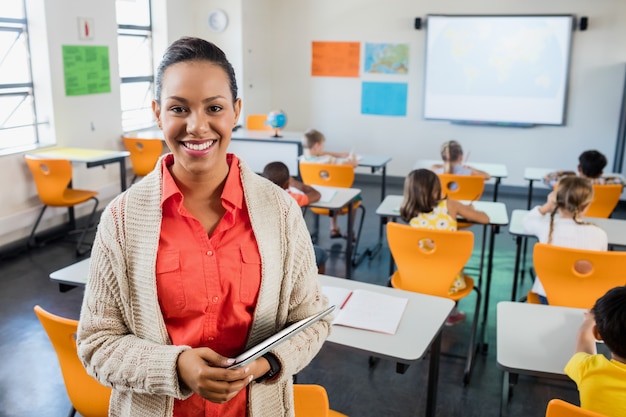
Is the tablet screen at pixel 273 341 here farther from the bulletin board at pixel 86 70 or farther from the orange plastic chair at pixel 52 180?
the bulletin board at pixel 86 70

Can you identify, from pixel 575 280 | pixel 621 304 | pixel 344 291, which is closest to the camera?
pixel 621 304

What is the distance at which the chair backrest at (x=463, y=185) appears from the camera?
178 inches

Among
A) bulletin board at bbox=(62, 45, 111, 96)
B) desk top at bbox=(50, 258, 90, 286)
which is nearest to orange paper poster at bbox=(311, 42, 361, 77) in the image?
bulletin board at bbox=(62, 45, 111, 96)

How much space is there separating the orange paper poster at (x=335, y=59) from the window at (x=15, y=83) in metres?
3.76

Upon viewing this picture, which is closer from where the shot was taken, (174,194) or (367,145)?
(174,194)

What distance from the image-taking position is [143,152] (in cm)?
607

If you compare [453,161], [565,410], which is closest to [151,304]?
[565,410]

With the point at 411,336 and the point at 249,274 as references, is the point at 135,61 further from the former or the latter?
the point at 249,274

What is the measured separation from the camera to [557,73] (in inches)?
273

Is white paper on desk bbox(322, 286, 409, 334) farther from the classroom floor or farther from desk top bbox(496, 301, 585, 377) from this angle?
desk top bbox(496, 301, 585, 377)

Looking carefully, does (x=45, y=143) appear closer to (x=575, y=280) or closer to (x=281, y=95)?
(x=281, y=95)

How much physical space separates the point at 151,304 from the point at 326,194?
3.20 m

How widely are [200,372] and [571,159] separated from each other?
698cm

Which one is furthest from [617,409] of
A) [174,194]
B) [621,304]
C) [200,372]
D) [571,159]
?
[571,159]
